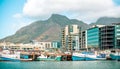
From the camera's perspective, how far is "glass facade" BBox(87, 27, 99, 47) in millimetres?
157175

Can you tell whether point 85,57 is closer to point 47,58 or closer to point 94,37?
point 47,58

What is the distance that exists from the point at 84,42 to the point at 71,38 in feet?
64.8

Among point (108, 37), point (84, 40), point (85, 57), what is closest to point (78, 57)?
point (85, 57)

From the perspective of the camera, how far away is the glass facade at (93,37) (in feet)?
516

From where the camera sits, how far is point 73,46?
640 ft

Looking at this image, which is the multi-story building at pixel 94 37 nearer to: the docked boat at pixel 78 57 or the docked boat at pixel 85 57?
the docked boat at pixel 85 57

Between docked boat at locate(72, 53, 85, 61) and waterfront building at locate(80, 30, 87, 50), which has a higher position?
waterfront building at locate(80, 30, 87, 50)

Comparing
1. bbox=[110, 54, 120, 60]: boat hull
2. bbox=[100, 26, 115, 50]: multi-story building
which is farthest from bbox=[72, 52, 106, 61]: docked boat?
bbox=[100, 26, 115, 50]: multi-story building

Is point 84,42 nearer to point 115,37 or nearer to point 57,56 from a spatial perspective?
point 115,37

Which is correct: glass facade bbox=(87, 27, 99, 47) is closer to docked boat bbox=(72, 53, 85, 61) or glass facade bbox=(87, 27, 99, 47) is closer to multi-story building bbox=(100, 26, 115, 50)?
multi-story building bbox=(100, 26, 115, 50)

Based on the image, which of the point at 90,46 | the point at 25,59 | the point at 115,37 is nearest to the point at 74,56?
the point at 25,59

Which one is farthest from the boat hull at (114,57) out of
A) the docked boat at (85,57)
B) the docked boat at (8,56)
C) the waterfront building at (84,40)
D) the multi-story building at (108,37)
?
the waterfront building at (84,40)

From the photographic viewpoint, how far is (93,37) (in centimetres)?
16175

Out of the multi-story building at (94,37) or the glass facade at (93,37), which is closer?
the multi-story building at (94,37)
